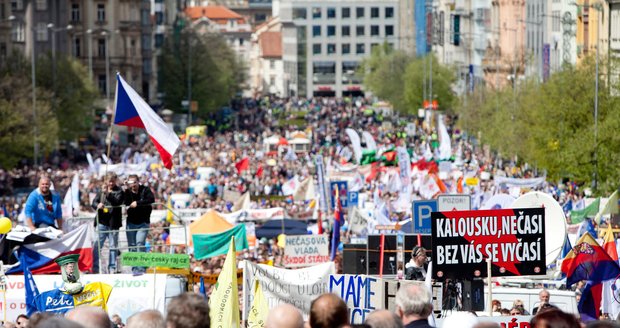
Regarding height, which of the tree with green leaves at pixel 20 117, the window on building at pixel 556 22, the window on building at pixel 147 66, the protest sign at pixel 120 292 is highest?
the window on building at pixel 556 22

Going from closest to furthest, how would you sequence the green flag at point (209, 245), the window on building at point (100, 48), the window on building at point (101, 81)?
the green flag at point (209, 245) → the window on building at point (101, 81) → the window on building at point (100, 48)

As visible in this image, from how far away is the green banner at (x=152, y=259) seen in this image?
63.1 ft

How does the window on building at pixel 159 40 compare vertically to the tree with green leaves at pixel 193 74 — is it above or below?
above

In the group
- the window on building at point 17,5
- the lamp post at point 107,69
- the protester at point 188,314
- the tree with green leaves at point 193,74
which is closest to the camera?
the protester at point 188,314

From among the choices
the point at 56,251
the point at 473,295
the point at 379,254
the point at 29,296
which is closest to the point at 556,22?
the point at 379,254

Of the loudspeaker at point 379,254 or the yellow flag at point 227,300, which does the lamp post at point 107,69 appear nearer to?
the loudspeaker at point 379,254

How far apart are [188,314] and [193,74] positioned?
391 feet

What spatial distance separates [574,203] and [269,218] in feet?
22.1

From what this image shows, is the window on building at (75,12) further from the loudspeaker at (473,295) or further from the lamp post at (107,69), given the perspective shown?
the loudspeaker at (473,295)

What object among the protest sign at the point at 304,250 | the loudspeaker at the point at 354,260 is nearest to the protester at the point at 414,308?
the loudspeaker at the point at 354,260

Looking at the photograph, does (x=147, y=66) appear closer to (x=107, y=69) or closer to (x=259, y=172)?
(x=107, y=69)

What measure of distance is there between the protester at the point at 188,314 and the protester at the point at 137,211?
36.2ft

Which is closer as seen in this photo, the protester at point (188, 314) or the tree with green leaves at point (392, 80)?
the protester at point (188, 314)

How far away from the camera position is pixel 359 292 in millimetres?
17828
